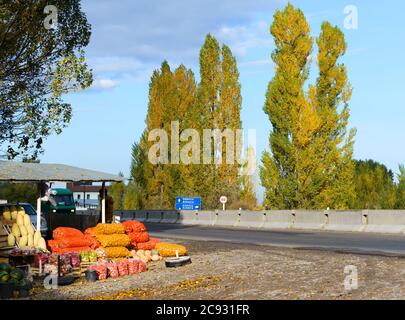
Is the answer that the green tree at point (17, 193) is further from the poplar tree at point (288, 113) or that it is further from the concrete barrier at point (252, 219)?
the concrete barrier at point (252, 219)

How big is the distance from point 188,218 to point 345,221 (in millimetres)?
17484

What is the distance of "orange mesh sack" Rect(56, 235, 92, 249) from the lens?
20578 mm

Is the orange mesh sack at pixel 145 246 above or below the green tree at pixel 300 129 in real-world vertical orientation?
below

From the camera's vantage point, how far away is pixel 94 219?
30859 millimetres

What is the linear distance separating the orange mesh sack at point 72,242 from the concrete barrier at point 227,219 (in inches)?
935

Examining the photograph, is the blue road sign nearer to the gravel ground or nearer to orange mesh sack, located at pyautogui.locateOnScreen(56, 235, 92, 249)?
orange mesh sack, located at pyautogui.locateOnScreen(56, 235, 92, 249)

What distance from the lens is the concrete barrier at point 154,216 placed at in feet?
175

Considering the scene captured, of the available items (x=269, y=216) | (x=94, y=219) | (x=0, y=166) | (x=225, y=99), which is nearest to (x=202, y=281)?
(x=0, y=166)

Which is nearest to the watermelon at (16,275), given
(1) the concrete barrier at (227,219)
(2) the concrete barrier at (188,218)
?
(1) the concrete barrier at (227,219)

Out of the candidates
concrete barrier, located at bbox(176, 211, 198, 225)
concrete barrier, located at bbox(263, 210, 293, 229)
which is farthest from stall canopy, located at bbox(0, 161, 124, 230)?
concrete barrier, located at bbox(176, 211, 198, 225)

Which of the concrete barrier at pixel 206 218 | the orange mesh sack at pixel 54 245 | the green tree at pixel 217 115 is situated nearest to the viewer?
the orange mesh sack at pixel 54 245

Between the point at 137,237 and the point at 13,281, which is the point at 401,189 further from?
the point at 13,281
